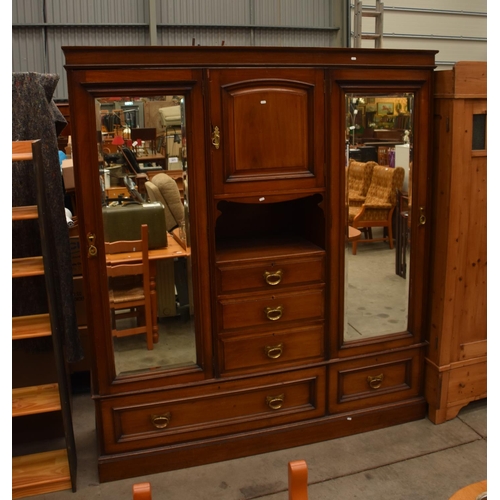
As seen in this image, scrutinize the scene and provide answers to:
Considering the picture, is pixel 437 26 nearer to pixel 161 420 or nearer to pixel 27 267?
pixel 161 420

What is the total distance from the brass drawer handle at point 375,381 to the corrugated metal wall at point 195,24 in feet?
21.9

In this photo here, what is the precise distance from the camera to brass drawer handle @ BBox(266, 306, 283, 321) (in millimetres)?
2730

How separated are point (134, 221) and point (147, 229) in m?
0.07

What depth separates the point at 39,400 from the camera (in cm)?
254

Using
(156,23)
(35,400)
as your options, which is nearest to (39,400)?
(35,400)

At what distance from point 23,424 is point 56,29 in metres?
6.82

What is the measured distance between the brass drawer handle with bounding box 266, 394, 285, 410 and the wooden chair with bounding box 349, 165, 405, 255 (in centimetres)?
78

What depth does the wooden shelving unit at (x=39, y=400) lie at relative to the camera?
2352 millimetres

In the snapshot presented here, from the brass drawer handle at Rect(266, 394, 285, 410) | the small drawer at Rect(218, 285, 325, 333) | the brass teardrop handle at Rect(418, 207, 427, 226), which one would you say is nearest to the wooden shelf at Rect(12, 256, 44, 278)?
the small drawer at Rect(218, 285, 325, 333)

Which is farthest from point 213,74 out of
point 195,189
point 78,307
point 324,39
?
point 324,39

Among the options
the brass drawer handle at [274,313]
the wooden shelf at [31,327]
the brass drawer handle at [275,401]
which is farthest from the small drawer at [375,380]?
the wooden shelf at [31,327]

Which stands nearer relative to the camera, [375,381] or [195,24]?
[375,381]

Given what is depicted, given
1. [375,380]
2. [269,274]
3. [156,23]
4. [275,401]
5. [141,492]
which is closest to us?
[141,492]

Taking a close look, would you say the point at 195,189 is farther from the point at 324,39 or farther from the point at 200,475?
the point at 324,39
